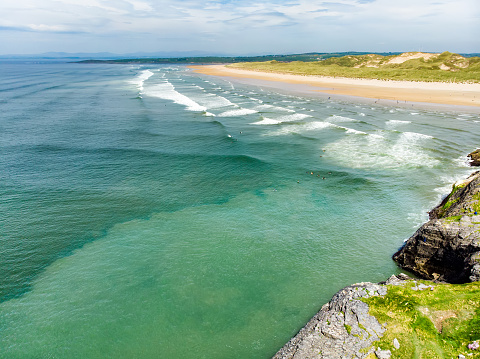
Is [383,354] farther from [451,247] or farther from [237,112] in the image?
[237,112]

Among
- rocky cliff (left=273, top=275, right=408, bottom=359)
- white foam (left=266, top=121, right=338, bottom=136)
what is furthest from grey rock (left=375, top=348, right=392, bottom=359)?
white foam (left=266, top=121, right=338, bottom=136)

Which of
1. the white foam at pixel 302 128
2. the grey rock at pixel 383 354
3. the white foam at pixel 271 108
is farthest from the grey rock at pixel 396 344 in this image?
the white foam at pixel 271 108

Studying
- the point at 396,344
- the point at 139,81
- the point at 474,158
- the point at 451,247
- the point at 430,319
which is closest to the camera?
the point at 396,344

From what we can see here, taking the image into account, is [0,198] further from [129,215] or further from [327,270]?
[327,270]

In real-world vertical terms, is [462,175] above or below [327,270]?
above

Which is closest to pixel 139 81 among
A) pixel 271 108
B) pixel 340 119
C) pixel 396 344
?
pixel 271 108

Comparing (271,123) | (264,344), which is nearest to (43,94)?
(271,123)

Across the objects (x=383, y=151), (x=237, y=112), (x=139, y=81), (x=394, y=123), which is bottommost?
(x=383, y=151)
